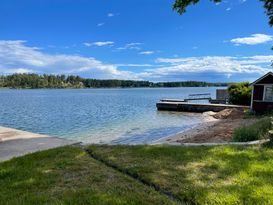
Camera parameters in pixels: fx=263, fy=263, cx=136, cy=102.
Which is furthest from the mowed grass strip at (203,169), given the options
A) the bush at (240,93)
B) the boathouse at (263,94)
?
the bush at (240,93)

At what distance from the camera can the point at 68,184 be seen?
457cm

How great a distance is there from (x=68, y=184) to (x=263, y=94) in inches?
799

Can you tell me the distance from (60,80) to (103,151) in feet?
544

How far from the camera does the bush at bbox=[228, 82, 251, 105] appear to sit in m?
29.1

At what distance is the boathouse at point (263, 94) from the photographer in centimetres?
2077

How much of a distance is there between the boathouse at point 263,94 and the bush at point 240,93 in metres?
7.34

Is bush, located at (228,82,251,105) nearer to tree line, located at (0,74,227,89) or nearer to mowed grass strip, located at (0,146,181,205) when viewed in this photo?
mowed grass strip, located at (0,146,181,205)

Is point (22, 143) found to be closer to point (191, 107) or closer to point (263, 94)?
point (263, 94)

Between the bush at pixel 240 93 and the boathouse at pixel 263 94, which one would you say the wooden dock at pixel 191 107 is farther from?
the boathouse at pixel 263 94

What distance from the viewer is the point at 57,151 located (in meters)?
7.05

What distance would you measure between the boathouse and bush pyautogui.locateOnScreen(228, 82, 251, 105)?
24.1ft

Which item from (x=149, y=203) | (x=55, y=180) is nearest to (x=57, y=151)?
(x=55, y=180)

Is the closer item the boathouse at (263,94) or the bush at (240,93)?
the boathouse at (263,94)

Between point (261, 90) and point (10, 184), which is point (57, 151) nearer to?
point (10, 184)
